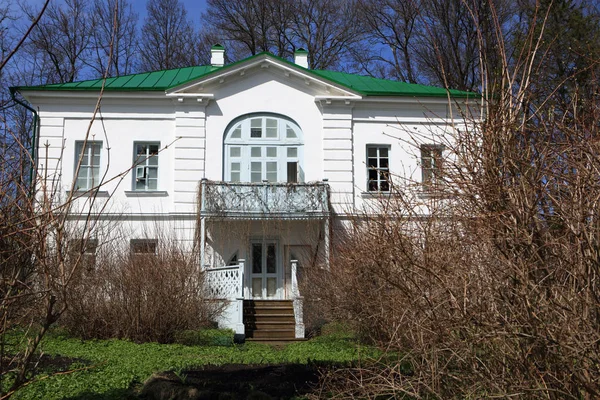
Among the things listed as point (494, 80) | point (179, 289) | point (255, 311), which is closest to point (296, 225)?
Result: point (255, 311)

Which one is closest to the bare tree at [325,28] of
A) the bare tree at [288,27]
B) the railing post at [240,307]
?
the bare tree at [288,27]

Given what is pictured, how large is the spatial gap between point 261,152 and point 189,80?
10.9ft

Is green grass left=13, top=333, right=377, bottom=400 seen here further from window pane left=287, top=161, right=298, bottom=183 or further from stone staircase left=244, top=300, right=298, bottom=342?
window pane left=287, top=161, right=298, bottom=183

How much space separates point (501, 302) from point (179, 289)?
382 inches

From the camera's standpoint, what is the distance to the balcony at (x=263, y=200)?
19.9 meters

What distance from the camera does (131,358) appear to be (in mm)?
10711

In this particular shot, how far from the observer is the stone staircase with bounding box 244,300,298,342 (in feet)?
55.5

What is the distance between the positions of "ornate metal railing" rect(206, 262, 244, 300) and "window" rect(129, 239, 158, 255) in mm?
1753

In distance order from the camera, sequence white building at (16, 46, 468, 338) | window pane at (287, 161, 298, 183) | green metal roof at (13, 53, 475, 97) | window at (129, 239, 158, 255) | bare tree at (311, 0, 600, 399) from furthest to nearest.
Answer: window pane at (287, 161, 298, 183) < green metal roof at (13, 53, 475, 97) < white building at (16, 46, 468, 338) < window at (129, 239, 158, 255) < bare tree at (311, 0, 600, 399)

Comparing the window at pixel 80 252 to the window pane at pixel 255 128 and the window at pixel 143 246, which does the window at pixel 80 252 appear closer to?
the window at pixel 143 246

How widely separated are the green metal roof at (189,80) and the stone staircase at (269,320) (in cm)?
763

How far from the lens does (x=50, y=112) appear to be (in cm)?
2105

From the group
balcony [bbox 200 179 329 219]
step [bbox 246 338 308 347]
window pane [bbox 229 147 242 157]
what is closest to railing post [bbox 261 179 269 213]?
balcony [bbox 200 179 329 219]

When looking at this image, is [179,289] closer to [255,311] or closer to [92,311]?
[92,311]
